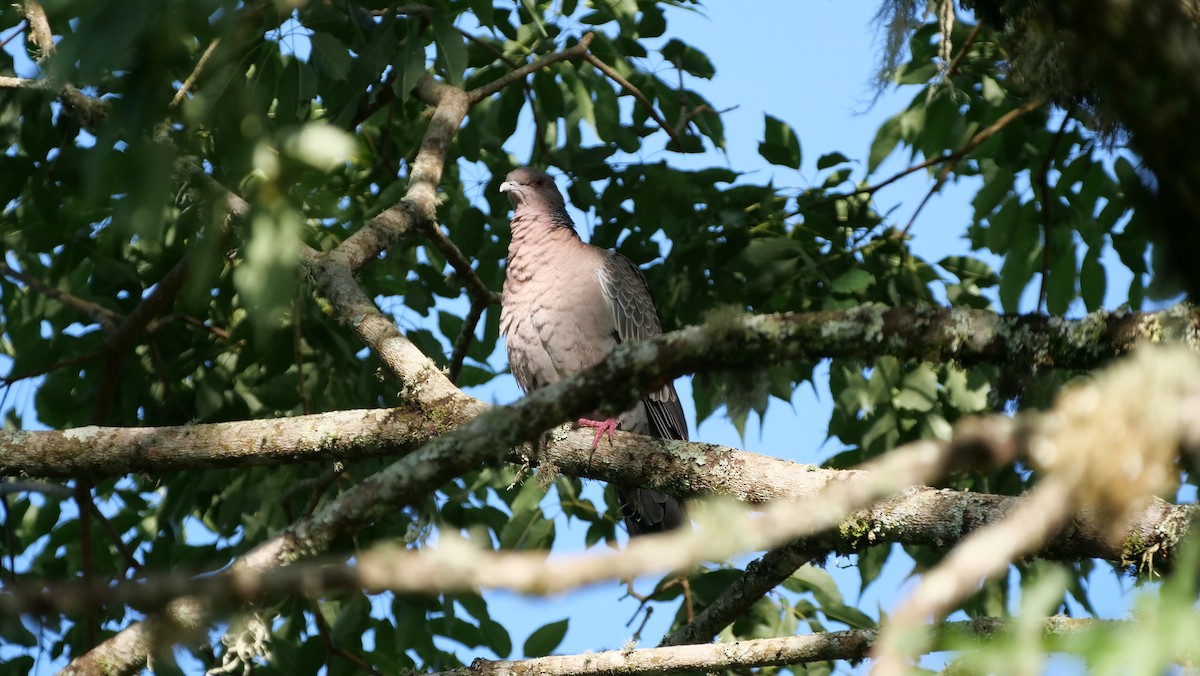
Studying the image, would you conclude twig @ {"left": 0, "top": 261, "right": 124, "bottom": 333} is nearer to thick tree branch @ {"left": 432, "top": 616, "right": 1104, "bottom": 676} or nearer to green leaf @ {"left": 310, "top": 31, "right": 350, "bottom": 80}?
green leaf @ {"left": 310, "top": 31, "right": 350, "bottom": 80}

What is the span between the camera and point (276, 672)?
3.99m

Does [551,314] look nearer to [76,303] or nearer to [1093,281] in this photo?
[76,303]

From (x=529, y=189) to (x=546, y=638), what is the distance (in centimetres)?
205

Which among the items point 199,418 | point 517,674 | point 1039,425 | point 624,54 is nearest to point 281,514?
point 199,418

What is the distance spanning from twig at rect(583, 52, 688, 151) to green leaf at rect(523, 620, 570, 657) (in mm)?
1904

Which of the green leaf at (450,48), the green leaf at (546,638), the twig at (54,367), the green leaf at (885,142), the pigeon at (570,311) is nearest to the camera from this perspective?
the green leaf at (450,48)

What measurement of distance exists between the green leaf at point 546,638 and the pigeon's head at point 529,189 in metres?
1.91

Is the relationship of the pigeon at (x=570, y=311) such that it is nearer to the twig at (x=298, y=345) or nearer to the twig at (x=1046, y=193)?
the twig at (x=298, y=345)

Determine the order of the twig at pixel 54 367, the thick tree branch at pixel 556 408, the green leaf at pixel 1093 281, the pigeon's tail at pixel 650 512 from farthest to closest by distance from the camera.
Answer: the pigeon's tail at pixel 650 512 → the green leaf at pixel 1093 281 → the twig at pixel 54 367 → the thick tree branch at pixel 556 408

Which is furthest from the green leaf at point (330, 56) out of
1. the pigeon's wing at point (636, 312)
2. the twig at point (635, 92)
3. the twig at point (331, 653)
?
the twig at point (331, 653)

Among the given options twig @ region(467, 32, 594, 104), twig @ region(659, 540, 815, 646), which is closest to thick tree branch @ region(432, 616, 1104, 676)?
twig @ region(659, 540, 815, 646)

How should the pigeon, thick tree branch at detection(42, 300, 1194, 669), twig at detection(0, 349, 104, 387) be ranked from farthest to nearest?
the pigeon → twig at detection(0, 349, 104, 387) → thick tree branch at detection(42, 300, 1194, 669)

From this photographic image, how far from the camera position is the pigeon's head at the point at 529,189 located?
4.87 metres

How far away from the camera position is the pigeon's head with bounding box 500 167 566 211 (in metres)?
4.87
